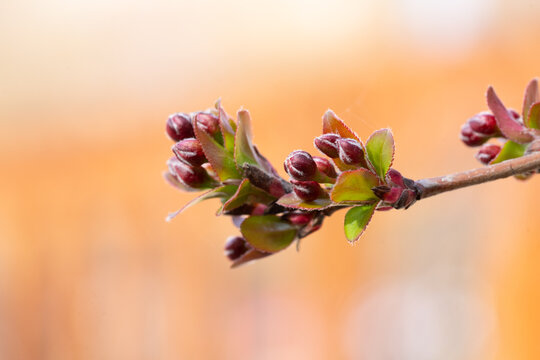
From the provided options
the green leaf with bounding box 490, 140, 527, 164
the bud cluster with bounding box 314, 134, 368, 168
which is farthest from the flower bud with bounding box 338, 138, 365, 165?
the green leaf with bounding box 490, 140, 527, 164

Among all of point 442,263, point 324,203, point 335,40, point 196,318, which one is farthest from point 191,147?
point 196,318

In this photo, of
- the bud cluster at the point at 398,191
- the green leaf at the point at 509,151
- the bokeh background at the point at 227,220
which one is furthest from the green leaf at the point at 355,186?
the bokeh background at the point at 227,220

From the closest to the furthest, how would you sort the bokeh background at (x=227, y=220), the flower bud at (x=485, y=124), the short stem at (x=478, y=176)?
the short stem at (x=478, y=176)
the flower bud at (x=485, y=124)
the bokeh background at (x=227, y=220)

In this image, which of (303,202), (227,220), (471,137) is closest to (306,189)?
(303,202)

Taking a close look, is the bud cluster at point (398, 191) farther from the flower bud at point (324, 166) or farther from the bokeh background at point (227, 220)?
the bokeh background at point (227, 220)

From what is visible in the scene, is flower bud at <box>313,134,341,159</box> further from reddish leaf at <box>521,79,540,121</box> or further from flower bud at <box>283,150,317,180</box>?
reddish leaf at <box>521,79,540,121</box>

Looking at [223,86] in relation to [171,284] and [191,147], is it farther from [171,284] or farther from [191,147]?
[191,147]

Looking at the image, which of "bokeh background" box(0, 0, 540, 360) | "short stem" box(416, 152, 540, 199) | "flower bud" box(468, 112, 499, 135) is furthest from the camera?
"bokeh background" box(0, 0, 540, 360)
